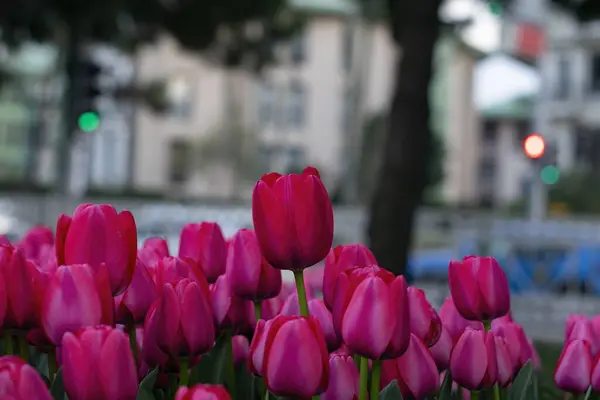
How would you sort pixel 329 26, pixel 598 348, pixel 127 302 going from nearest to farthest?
pixel 127 302, pixel 598 348, pixel 329 26

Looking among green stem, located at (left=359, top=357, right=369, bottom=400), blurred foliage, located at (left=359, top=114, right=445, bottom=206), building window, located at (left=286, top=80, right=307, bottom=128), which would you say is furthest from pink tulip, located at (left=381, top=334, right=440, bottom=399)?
building window, located at (left=286, top=80, right=307, bottom=128)

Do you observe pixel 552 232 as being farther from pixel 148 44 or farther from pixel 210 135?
pixel 210 135

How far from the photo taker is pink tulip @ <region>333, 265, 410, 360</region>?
4.63 ft

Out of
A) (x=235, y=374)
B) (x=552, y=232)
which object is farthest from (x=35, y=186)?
(x=235, y=374)

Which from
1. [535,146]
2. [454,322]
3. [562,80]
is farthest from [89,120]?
[562,80]

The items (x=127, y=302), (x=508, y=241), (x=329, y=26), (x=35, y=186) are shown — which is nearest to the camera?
(x=127, y=302)

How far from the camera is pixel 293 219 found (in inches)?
58.8

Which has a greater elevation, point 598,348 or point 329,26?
point 329,26

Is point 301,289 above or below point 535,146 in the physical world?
below

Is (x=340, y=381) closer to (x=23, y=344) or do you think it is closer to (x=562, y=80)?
(x=23, y=344)

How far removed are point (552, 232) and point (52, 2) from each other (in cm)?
864

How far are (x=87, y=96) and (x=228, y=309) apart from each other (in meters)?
12.5

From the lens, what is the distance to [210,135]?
50812mm

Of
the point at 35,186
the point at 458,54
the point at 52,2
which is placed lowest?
the point at 35,186
